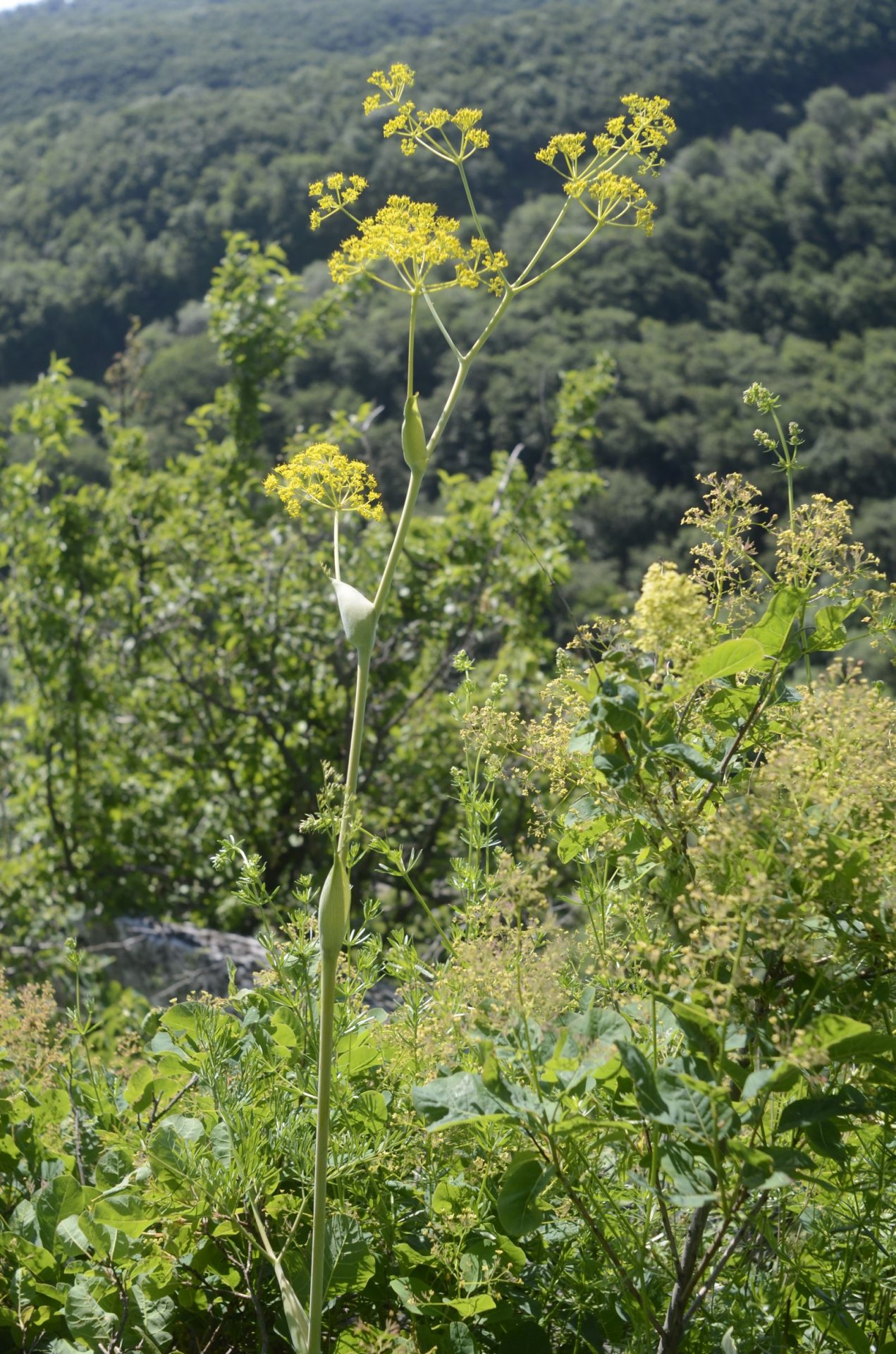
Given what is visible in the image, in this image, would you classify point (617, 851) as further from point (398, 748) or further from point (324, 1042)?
point (398, 748)

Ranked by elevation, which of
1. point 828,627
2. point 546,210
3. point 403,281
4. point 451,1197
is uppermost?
point 403,281

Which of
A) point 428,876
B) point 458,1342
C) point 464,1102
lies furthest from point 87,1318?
point 428,876

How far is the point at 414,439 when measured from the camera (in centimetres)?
110

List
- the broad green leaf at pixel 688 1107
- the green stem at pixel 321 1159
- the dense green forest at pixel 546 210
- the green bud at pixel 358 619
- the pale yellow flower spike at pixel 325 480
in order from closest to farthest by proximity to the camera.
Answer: the broad green leaf at pixel 688 1107 → the green stem at pixel 321 1159 → the green bud at pixel 358 619 → the pale yellow flower spike at pixel 325 480 → the dense green forest at pixel 546 210

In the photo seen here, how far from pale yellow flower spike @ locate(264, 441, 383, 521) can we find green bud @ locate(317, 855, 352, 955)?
41cm

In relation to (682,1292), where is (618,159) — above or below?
above

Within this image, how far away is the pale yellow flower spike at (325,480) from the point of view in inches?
46.9

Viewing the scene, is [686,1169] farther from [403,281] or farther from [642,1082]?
[403,281]

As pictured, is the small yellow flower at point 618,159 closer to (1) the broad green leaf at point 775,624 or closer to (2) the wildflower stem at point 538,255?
(2) the wildflower stem at point 538,255

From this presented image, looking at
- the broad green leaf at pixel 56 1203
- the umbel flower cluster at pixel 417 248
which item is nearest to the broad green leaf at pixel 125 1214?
the broad green leaf at pixel 56 1203

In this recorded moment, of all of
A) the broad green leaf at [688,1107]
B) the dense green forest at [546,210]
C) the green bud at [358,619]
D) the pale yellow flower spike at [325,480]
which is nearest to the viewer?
the broad green leaf at [688,1107]

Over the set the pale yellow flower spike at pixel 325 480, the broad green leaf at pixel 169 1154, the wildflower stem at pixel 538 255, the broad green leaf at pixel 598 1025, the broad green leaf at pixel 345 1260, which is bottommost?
the broad green leaf at pixel 345 1260

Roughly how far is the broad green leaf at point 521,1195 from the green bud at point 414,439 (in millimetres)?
657

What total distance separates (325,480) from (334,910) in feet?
1.65
